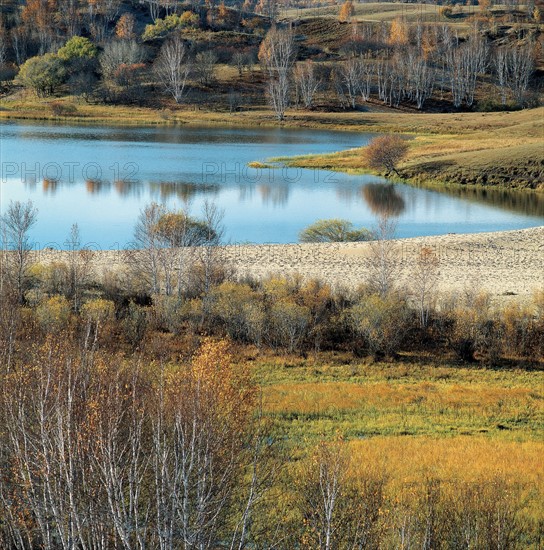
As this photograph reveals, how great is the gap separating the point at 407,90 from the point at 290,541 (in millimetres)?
116001

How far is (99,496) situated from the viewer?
1072 centimetres

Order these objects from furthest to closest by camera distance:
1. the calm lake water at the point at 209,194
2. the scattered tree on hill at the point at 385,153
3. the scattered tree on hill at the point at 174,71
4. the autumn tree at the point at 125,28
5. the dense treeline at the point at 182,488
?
the autumn tree at the point at 125,28
the scattered tree on hill at the point at 174,71
the scattered tree on hill at the point at 385,153
the calm lake water at the point at 209,194
the dense treeline at the point at 182,488

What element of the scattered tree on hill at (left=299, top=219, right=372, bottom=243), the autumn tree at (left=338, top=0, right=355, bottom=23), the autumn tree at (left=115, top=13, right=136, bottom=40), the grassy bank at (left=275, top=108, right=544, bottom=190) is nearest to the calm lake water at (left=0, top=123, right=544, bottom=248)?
the scattered tree on hill at (left=299, top=219, right=372, bottom=243)

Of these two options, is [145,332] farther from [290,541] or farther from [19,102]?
[19,102]

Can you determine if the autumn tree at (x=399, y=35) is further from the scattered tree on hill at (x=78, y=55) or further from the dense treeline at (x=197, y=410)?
the dense treeline at (x=197, y=410)

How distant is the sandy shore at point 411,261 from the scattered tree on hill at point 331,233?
2903mm

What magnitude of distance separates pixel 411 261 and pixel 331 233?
7.72m

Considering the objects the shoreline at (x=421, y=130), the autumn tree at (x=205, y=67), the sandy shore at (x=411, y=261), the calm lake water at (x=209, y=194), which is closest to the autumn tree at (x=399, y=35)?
the autumn tree at (x=205, y=67)

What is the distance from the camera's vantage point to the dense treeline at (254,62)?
115438 millimetres

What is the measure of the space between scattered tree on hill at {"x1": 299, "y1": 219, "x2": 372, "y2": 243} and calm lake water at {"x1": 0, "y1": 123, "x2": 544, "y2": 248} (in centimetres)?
96

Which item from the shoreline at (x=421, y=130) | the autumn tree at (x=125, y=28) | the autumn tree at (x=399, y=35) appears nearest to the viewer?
the shoreline at (x=421, y=130)

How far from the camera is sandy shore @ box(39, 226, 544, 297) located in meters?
33.8

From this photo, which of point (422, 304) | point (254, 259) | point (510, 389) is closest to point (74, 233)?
point (254, 259)

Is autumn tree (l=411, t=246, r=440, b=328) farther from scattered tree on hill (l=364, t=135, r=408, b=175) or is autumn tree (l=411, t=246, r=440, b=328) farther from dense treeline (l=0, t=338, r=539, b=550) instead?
scattered tree on hill (l=364, t=135, r=408, b=175)
